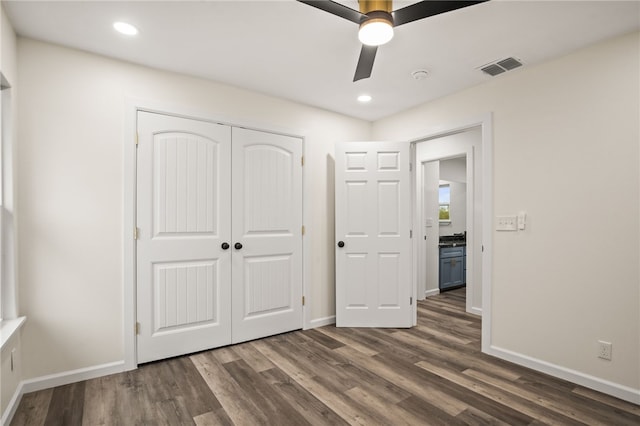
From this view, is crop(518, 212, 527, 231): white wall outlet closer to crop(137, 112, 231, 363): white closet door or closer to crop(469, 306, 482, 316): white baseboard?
crop(469, 306, 482, 316): white baseboard

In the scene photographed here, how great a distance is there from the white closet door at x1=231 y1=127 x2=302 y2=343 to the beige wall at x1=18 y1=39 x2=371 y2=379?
0.94 meters

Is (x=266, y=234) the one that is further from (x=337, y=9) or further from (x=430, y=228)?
(x=430, y=228)

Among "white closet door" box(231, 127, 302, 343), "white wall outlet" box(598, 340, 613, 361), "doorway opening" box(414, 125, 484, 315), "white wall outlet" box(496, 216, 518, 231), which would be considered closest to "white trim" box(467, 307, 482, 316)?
"doorway opening" box(414, 125, 484, 315)

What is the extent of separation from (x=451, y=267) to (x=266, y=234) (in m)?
3.67

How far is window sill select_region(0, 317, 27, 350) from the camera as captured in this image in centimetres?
190

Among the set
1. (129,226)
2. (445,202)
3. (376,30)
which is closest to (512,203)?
(376,30)

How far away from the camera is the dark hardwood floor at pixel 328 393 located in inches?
80.9

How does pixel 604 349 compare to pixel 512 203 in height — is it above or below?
below

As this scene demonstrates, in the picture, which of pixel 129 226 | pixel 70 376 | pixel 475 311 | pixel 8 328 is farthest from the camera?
pixel 475 311

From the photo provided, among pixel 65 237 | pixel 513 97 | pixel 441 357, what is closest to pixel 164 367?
pixel 65 237

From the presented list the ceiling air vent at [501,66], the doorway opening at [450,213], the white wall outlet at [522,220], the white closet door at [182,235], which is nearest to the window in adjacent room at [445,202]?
the doorway opening at [450,213]

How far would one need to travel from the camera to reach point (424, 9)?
1733mm

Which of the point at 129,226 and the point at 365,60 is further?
the point at 129,226

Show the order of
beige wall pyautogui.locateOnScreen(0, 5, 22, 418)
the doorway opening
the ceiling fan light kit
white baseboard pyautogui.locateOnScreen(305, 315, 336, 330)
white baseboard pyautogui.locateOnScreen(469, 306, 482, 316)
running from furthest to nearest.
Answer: the doorway opening → white baseboard pyautogui.locateOnScreen(469, 306, 482, 316) → white baseboard pyautogui.locateOnScreen(305, 315, 336, 330) → beige wall pyautogui.locateOnScreen(0, 5, 22, 418) → the ceiling fan light kit
